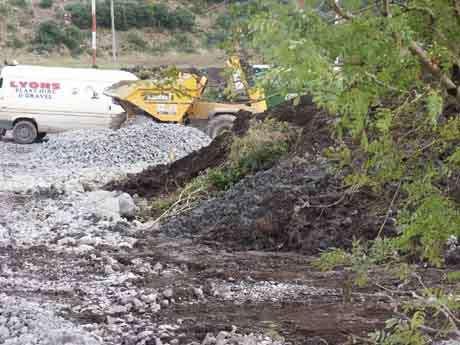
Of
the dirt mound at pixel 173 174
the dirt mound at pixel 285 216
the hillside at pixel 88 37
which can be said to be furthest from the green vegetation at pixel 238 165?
the hillside at pixel 88 37

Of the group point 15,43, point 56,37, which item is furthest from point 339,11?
point 15,43

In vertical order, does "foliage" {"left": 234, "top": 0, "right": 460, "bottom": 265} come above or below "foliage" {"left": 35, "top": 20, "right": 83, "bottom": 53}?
above

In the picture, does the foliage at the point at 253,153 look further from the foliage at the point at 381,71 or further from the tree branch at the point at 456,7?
the tree branch at the point at 456,7

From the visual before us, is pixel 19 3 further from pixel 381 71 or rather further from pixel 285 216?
pixel 381 71

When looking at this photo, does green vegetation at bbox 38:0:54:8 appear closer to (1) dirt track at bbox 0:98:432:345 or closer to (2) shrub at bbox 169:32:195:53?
(2) shrub at bbox 169:32:195:53

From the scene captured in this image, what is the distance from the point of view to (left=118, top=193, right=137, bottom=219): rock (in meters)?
11.9

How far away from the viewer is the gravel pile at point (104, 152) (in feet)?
55.0

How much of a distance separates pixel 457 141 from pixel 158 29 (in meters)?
40.7

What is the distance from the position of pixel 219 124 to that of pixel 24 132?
197 inches

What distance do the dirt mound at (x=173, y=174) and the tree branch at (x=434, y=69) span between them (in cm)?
1074

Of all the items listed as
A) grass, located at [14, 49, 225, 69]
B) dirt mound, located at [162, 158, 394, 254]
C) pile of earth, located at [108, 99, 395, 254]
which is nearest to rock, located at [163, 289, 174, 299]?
pile of earth, located at [108, 99, 395, 254]

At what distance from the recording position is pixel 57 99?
20.5 m

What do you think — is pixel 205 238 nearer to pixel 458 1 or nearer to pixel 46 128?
pixel 458 1

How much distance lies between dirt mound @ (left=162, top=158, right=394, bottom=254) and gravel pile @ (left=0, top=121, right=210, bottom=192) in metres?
5.16
